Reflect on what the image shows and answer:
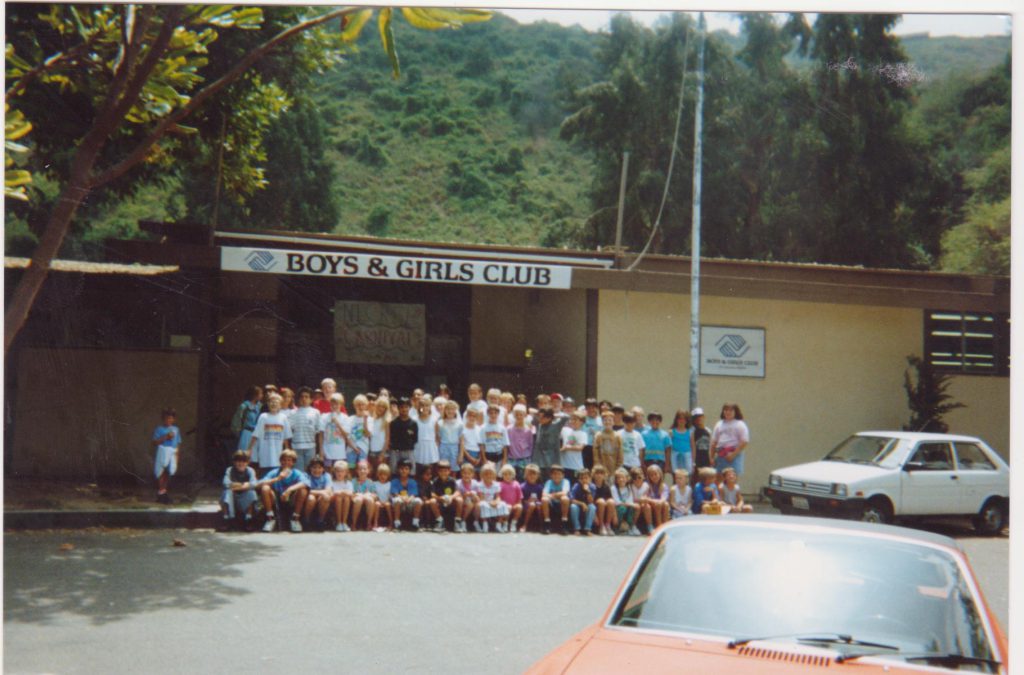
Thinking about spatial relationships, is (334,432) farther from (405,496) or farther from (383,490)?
(405,496)

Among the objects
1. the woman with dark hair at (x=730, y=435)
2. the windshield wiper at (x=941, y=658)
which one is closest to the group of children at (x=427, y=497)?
the woman with dark hair at (x=730, y=435)

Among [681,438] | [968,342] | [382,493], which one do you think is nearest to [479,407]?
[382,493]

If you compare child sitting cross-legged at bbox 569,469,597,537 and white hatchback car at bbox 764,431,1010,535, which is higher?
white hatchback car at bbox 764,431,1010,535

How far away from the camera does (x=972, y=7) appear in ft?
15.6

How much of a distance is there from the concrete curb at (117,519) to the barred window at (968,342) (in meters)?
5.31

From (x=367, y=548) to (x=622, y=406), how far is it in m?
2.16

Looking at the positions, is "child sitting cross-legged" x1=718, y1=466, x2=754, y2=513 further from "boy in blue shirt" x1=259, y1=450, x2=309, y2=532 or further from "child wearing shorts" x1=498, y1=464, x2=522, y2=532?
"boy in blue shirt" x1=259, y1=450, x2=309, y2=532

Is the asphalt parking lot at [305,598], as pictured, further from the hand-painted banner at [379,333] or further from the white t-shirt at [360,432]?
the hand-painted banner at [379,333]

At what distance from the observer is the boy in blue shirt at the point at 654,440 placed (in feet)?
20.8

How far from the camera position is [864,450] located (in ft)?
19.9

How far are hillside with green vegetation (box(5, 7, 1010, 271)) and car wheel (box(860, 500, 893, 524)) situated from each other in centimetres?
163

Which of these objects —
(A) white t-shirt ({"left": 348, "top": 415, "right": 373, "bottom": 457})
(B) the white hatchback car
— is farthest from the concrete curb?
(B) the white hatchback car

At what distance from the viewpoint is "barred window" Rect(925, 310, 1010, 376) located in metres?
5.19

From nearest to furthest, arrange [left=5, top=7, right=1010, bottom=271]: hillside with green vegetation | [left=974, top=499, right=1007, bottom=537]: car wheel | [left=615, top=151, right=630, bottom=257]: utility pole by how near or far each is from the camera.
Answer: [left=974, top=499, right=1007, bottom=537]: car wheel
[left=5, top=7, right=1010, bottom=271]: hillside with green vegetation
[left=615, top=151, right=630, bottom=257]: utility pole
